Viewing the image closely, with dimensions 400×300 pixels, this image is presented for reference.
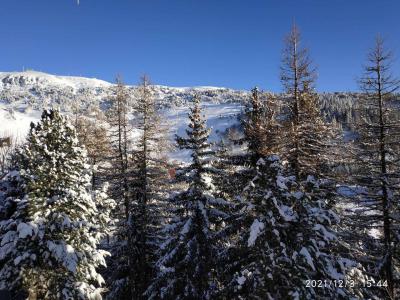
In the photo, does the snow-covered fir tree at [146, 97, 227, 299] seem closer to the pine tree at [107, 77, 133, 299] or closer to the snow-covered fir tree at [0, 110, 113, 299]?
the snow-covered fir tree at [0, 110, 113, 299]

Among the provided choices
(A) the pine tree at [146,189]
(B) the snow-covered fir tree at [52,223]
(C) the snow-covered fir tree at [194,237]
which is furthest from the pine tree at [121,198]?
(B) the snow-covered fir tree at [52,223]

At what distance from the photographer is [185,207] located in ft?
65.4

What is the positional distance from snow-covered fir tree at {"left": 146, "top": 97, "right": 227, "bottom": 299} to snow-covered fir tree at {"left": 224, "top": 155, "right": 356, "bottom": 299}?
3.54m

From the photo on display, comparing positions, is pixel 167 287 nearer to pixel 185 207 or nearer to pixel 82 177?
pixel 185 207

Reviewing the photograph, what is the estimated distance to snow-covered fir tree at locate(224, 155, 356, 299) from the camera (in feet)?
44.6

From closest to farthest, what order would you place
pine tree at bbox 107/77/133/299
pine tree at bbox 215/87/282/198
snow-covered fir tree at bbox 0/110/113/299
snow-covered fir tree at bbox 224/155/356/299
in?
snow-covered fir tree at bbox 224/155/356/299 → snow-covered fir tree at bbox 0/110/113/299 → pine tree at bbox 215/87/282/198 → pine tree at bbox 107/77/133/299

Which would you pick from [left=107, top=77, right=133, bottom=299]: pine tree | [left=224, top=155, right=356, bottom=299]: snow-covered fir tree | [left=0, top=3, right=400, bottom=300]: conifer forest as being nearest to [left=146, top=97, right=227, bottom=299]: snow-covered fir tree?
[left=0, top=3, right=400, bottom=300]: conifer forest

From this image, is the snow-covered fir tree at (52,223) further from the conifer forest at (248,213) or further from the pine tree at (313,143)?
the pine tree at (313,143)

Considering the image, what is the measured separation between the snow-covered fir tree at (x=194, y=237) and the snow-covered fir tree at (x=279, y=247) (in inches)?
139

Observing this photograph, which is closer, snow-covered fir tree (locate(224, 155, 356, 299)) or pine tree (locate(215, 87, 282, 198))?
snow-covered fir tree (locate(224, 155, 356, 299))

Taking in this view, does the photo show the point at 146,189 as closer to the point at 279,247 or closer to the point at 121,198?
the point at 121,198

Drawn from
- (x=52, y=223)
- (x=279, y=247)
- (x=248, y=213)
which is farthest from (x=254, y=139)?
(x=52, y=223)

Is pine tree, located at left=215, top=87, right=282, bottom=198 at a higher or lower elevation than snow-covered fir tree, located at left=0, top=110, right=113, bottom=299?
higher

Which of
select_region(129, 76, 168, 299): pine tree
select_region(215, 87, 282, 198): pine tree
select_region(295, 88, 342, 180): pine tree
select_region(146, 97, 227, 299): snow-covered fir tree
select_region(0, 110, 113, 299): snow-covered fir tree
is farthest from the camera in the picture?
select_region(129, 76, 168, 299): pine tree
